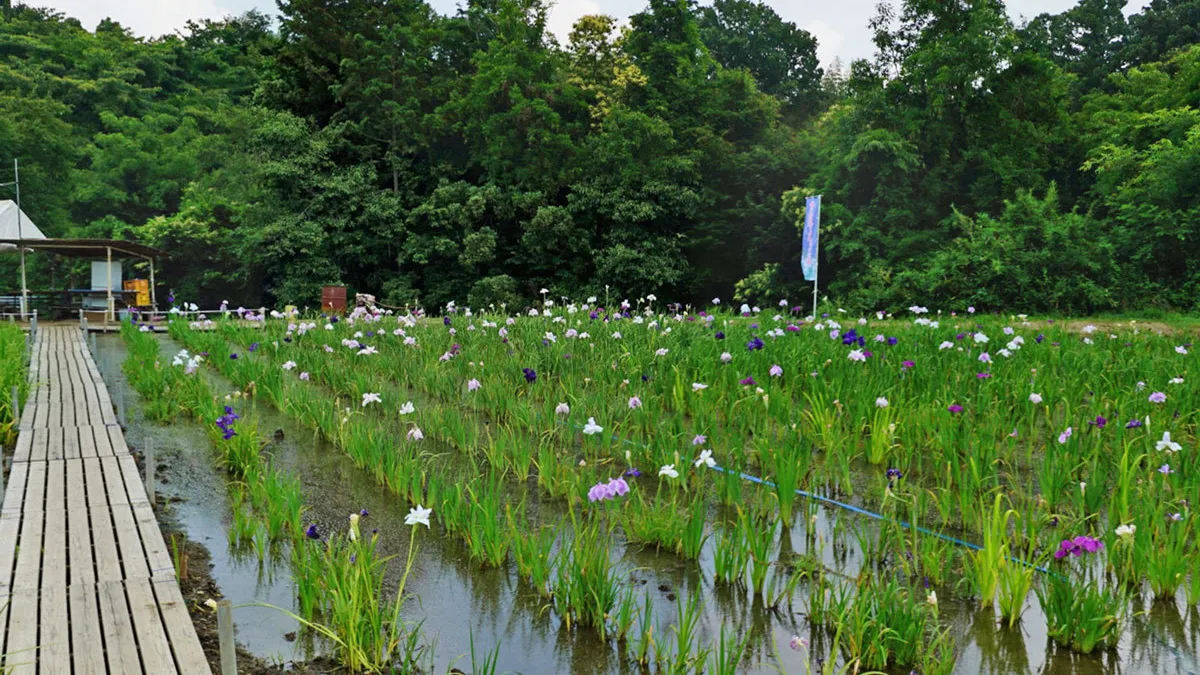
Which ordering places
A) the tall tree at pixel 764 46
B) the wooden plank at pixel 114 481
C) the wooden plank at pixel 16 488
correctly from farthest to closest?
the tall tree at pixel 764 46 < the wooden plank at pixel 114 481 < the wooden plank at pixel 16 488

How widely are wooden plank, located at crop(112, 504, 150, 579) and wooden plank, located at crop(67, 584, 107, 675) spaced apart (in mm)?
162

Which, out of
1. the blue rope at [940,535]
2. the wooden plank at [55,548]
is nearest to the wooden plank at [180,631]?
the wooden plank at [55,548]

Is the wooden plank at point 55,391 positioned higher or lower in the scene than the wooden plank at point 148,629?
higher

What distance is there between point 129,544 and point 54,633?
76cm

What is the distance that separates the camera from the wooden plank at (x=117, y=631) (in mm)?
2389

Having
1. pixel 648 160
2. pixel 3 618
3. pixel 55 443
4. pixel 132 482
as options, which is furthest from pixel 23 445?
pixel 648 160

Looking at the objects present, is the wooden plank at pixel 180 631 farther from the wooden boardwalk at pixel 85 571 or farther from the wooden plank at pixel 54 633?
the wooden plank at pixel 54 633

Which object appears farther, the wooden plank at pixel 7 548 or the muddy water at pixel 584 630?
the wooden plank at pixel 7 548

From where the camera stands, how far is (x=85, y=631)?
258 centimetres

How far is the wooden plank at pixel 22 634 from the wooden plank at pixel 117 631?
7.4 inches

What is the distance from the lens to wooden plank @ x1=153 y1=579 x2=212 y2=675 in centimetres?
239

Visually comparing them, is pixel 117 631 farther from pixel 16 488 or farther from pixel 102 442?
pixel 102 442

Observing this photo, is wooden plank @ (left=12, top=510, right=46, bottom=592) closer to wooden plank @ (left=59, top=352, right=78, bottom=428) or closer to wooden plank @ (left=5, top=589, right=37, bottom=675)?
wooden plank @ (left=5, top=589, right=37, bottom=675)

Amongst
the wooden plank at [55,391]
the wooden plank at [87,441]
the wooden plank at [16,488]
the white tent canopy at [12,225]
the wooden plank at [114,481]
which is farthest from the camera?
the white tent canopy at [12,225]
